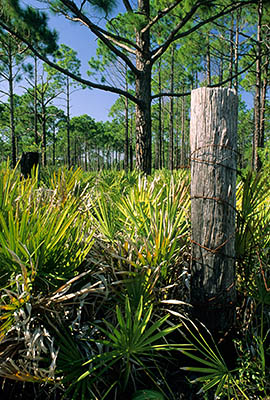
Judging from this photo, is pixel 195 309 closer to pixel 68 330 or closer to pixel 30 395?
pixel 68 330

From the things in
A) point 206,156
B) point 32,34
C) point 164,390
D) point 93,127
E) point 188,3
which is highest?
point 93,127

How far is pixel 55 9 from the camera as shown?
5699mm

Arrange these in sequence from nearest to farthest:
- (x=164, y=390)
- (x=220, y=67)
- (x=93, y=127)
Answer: (x=164, y=390), (x=220, y=67), (x=93, y=127)

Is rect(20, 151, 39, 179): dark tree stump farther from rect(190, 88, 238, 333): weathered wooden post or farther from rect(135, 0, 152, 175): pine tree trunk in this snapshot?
rect(135, 0, 152, 175): pine tree trunk

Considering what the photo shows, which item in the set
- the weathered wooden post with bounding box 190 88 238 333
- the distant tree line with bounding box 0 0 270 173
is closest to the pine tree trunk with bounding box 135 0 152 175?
the distant tree line with bounding box 0 0 270 173

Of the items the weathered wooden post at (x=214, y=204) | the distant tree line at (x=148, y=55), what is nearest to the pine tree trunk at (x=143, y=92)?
the distant tree line at (x=148, y=55)

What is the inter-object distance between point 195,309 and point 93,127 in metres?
41.8

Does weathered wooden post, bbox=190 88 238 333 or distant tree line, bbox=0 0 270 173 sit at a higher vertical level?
A: distant tree line, bbox=0 0 270 173

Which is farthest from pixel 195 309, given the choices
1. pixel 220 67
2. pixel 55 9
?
pixel 220 67

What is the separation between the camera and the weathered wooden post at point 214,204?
5.34 ft

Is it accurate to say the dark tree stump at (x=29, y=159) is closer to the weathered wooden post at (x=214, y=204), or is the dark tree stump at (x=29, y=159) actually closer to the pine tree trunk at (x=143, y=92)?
the weathered wooden post at (x=214, y=204)

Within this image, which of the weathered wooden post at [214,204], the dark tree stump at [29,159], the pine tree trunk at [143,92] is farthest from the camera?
the pine tree trunk at [143,92]

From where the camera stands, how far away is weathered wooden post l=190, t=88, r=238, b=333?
1627mm

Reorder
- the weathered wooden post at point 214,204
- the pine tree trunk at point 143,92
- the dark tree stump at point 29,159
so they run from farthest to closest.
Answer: the pine tree trunk at point 143,92 → the dark tree stump at point 29,159 → the weathered wooden post at point 214,204
